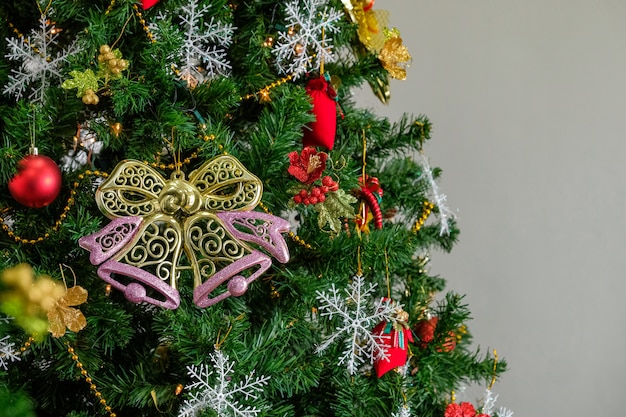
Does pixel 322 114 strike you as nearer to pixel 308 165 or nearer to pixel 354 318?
pixel 308 165

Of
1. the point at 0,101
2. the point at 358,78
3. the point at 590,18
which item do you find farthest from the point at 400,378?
the point at 590,18

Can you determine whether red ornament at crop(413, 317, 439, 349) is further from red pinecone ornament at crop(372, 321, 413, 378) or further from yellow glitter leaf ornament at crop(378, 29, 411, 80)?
yellow glitter leaf ornament at crop(378, 29, 411, 80)

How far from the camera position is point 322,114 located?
0.74 meters

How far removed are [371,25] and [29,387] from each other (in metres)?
0.57

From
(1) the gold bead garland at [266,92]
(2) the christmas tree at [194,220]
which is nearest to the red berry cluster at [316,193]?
(2) the christmas tree at [194,220]

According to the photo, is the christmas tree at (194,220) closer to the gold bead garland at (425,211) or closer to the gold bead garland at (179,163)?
the gold bead garland at (179,163)

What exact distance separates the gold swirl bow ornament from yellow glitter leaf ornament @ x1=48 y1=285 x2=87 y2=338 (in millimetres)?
29

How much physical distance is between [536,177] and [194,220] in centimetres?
105

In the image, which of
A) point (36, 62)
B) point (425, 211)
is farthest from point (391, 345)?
point (36, 62)

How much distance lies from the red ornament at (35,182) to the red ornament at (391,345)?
1.21ft

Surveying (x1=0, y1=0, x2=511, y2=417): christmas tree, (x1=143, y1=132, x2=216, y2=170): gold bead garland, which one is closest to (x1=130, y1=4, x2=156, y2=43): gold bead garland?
(x1=0, y1=0, x2=511, y2=417): christmas tree

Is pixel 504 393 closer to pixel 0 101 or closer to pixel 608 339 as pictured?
pixel 608 339

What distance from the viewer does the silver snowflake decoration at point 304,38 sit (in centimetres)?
73

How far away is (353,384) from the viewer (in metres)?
0.70
